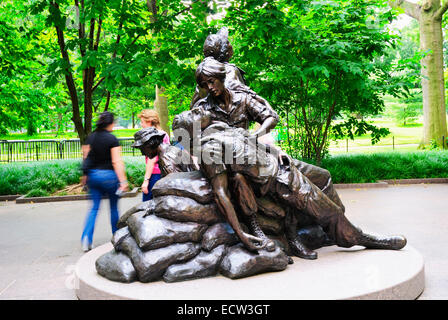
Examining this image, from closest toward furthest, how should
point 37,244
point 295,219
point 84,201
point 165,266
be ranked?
point 165,266 → point 295,219 → point 37,244 → point 84,201

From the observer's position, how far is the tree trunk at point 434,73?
17.1 metres

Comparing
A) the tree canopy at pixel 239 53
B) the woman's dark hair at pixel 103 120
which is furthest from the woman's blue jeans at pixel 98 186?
the tree canopy at pixel 239 53

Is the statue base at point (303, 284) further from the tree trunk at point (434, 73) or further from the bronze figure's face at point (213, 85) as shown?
the tree trunk at point (434, 73)

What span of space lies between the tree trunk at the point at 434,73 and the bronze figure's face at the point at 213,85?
15366 mm

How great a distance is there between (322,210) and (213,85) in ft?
5.71

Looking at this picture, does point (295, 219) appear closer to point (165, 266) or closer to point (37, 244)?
point (165, 266)

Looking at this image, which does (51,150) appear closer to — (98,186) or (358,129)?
(358,129)

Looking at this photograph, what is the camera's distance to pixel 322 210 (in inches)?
174

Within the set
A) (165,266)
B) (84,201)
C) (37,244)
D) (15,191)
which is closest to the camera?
(165,266)

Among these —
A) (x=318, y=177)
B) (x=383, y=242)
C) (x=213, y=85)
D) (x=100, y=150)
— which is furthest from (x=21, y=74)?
(x=383, y=242)

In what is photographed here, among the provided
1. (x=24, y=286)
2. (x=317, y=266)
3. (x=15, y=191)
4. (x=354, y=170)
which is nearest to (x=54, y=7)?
(x=15, y=191)

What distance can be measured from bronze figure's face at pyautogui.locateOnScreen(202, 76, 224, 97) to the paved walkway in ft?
8.28

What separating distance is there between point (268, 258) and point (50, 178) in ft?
31.8

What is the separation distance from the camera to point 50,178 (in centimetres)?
1196
